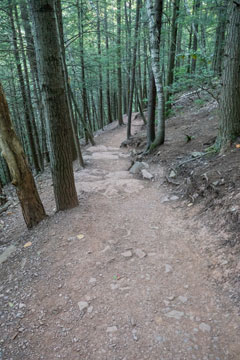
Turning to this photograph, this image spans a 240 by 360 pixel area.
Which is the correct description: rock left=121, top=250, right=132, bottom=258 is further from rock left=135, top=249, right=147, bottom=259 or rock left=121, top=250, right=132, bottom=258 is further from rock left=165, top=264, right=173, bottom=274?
rock left=165, top=264, right=173, bottom=274

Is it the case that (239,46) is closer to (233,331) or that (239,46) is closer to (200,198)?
(200,198)

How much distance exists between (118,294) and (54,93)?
3587mm

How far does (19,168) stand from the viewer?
425cm

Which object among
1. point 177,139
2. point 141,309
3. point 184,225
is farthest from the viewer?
point 177,139

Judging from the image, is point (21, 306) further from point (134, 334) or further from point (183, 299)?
point (183, 299)

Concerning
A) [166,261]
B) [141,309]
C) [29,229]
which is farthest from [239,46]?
[29,229]

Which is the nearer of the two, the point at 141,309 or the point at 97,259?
the point at 141,309

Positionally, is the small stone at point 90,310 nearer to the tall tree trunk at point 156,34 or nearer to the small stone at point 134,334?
the small stone at point 134,334

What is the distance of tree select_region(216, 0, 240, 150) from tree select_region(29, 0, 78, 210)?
11.6 ft

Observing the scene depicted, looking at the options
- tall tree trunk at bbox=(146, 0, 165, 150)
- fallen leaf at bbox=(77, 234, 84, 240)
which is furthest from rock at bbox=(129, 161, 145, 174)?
fallen leaf at bbox=(77, 234, 84, 240)

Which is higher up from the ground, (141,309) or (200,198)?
(200,198)

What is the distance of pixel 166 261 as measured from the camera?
335cm

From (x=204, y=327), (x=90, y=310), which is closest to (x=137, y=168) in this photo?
(x=90, y=310)

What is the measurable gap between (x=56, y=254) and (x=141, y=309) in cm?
174
